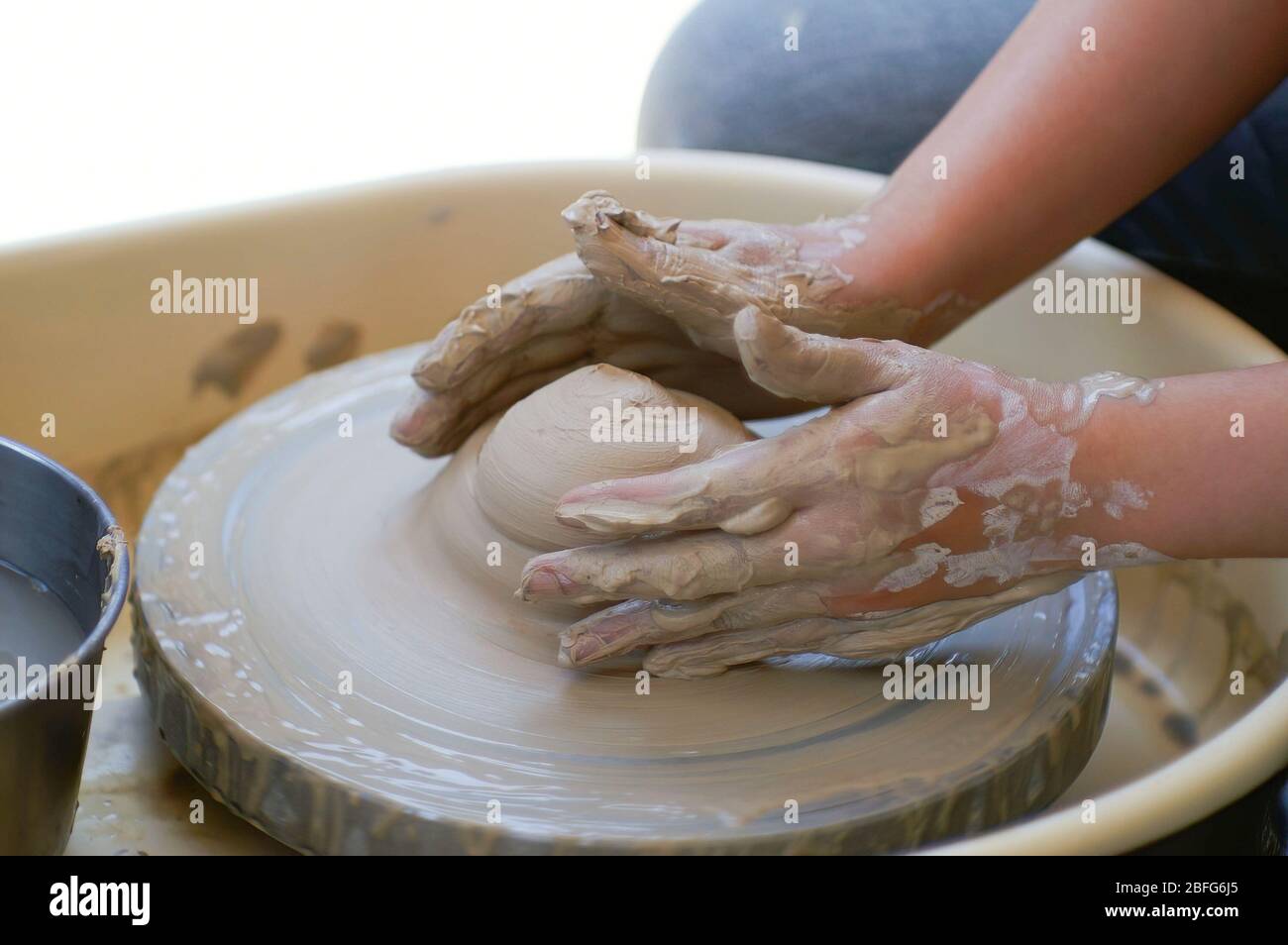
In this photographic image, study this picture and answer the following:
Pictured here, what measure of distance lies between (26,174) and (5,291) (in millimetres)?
1829

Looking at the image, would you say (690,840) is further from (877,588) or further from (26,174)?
(26,174)

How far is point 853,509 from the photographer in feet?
3.34

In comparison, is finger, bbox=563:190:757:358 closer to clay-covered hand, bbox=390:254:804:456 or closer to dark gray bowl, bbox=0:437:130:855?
clay-covered hand, bbox=390:254:804:456

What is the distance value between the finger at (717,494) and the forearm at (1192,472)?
0.24 m

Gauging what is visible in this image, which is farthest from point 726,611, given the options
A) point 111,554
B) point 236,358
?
point 236,358

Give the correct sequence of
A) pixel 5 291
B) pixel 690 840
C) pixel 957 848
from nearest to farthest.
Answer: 1. pixel 957 848
2. pixel 690 840
3. pixel 5 291

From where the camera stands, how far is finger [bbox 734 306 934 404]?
94 centimetres

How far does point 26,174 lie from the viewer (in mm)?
3100

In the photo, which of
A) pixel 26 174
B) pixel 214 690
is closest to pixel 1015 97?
pixel 214 690

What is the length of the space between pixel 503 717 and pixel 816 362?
0.40 m

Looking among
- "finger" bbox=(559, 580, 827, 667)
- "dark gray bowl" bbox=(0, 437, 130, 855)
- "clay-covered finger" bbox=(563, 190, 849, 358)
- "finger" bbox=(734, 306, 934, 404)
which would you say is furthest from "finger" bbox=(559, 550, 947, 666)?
"dark gray bowl" bbox=(0, 437, 130, 855)

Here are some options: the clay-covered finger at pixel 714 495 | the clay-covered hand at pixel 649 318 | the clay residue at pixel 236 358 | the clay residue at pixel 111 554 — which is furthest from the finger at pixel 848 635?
the clay residue at pixel 236 358

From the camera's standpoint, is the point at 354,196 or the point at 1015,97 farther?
the point at 354,196

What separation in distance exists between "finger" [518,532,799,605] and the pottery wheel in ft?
0.36
